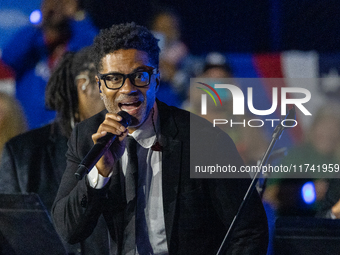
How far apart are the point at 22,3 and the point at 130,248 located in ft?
5.78

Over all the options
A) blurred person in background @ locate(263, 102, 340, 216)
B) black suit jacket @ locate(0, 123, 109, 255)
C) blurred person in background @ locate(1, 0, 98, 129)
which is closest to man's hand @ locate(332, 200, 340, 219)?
blurred person in background @ locate(263, 102, 340, 216)

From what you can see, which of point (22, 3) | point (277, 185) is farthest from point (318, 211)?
point (22, 3)

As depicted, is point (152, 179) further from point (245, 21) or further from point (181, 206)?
point (245, 21)

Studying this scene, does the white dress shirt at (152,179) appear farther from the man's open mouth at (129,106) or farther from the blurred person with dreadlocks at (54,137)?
the blurred person with dreadlocks at (54,137)

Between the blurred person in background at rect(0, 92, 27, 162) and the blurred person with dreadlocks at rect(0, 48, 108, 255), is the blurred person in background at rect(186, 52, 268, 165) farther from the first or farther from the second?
the blurred person in background at rect(0, 92, 27, 162)

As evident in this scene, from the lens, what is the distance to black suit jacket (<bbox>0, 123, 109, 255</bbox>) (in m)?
2.54

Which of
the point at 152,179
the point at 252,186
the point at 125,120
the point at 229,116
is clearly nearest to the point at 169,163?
the point at 152,179

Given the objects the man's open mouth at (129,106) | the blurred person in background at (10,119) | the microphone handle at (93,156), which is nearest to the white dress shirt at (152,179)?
the man's open mouth at (129,106)

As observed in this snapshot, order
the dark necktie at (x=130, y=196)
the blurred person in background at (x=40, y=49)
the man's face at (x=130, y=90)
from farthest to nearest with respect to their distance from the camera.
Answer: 1. the blurred person in background at (x=40, y=49)
2. the dark necktie at (x=130, y=196)
3. the man's face at (x=130, y=90)

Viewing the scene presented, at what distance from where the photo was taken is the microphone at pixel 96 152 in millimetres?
1210

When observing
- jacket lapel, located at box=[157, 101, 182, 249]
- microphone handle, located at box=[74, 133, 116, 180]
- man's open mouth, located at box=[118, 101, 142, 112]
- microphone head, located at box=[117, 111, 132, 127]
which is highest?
man's open mouth, located at box=[118, 101, 142, 112]

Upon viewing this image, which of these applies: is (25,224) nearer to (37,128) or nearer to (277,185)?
(37,128)

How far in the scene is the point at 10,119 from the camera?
2.56 metres

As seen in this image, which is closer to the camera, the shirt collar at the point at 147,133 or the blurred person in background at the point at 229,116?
the shirt collar at the point at 147,133
